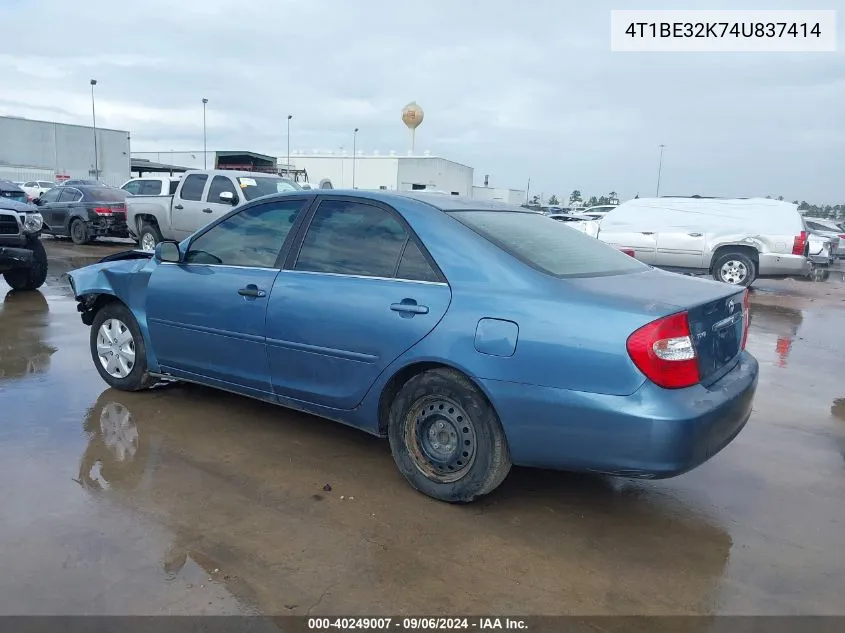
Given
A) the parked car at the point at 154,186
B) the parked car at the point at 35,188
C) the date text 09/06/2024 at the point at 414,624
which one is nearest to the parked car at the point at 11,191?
the parked car at the point at 154,186

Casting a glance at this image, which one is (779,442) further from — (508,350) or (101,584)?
(101,584)

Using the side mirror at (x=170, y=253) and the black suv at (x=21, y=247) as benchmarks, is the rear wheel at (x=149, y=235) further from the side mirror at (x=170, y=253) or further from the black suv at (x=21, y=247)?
the side mirror at (x=170, y=253)

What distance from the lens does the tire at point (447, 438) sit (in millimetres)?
3238

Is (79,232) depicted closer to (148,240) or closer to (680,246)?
(148,240)

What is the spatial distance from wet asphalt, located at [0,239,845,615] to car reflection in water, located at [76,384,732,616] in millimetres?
10

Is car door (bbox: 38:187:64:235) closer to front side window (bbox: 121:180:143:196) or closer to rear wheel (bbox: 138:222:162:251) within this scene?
front side window (bbox: 121:180:143:196)

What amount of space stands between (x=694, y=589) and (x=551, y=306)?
1.34 metres

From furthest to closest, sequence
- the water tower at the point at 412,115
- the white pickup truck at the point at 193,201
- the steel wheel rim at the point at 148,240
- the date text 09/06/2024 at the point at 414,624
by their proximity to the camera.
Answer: the water tower at the point at 412,115 < the steel wheel rim at the point at 148,240 < the white pickup truck at the point at 193,201 < the date text 09/06/2024 at the point at 414,624

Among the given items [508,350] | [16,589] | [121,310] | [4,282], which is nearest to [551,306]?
[508,350]

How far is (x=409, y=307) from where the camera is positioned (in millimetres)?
3406

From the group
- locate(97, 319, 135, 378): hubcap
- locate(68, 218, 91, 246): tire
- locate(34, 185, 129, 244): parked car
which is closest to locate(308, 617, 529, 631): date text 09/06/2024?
locate(97, 319, 135, 378): hubcap

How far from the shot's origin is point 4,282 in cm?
1071

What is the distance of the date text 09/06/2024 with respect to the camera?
250cm

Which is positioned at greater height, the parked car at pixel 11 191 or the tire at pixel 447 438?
the parked car at pixel 11 191
